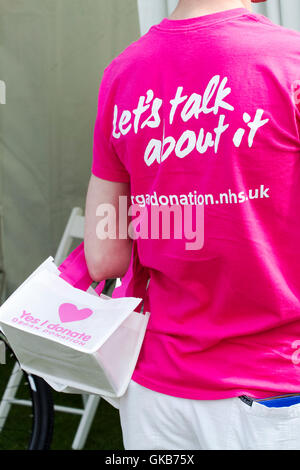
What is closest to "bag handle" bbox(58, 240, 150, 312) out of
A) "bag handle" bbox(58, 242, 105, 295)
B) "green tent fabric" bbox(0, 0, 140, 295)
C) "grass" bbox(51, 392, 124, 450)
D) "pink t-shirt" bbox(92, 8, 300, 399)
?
"bag handle" bbox(58, 242, 105, 295)

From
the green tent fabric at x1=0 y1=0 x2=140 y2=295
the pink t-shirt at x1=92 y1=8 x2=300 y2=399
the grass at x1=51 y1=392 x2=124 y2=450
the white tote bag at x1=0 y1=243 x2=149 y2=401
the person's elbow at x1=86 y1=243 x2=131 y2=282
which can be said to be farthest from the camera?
the green tent fabric at x1=0 y1=0 x2=140 y2=295

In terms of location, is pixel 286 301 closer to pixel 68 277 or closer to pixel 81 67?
pixel 68 277

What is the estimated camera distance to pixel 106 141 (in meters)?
1.18

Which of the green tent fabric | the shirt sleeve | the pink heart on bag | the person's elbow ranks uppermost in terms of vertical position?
the shirt sleeve

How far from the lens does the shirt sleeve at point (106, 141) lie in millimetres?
1145

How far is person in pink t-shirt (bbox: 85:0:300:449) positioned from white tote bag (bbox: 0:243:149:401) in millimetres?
38

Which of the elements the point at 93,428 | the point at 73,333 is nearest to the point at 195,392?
the point at 73,333

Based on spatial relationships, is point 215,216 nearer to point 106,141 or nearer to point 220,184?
point 220,184

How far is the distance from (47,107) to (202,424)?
262 cm

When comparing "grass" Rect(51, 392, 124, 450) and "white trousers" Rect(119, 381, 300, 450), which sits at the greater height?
"white trousers" Rect(119, 381, 300, 450)

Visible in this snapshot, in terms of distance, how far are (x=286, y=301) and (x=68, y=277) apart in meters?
0.44

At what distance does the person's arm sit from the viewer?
4.05 ft

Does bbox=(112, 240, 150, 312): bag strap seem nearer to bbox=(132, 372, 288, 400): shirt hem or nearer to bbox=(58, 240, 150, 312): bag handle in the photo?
bbox=(58, 240, 150, 312): bag handle

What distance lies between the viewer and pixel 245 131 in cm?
A: 99
